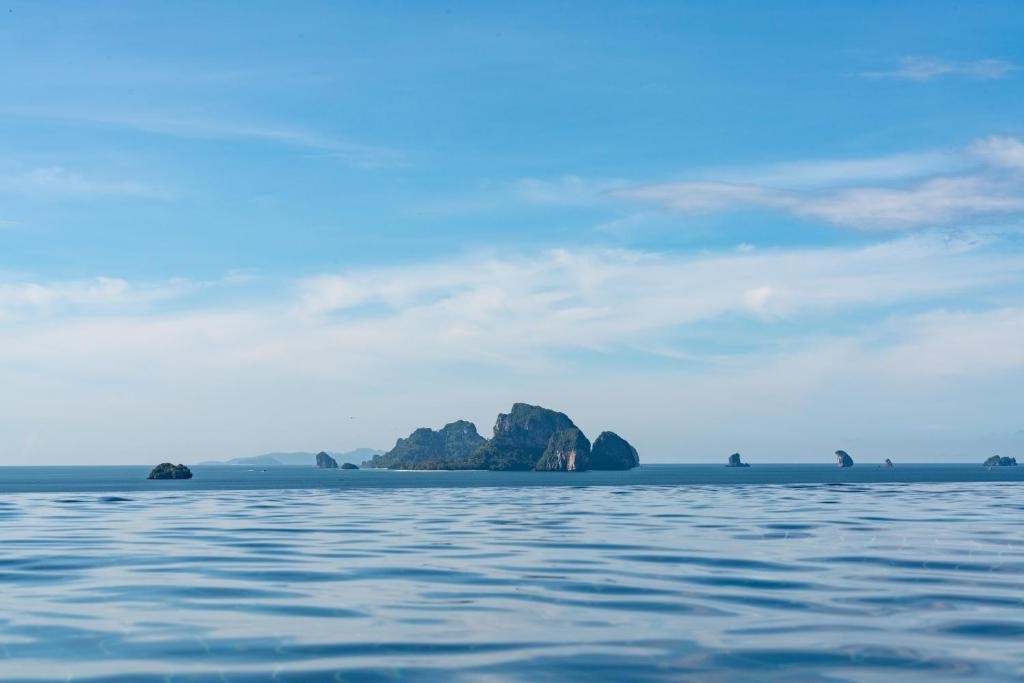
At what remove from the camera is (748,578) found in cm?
3838

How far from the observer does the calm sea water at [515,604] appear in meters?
23.6

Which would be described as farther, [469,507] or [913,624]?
[469,507]

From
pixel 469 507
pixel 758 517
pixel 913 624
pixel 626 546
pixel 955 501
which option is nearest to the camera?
pixel 913 624

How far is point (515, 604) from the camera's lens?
32.3 m

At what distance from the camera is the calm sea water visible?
23.6m

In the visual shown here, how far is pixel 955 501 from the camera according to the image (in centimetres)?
10700

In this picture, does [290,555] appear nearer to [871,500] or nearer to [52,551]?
[52,551]

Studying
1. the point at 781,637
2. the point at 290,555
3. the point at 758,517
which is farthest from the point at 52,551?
the point at 758,517

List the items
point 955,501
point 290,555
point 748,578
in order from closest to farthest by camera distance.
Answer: point 748,578 < point 290,555 < point 955,501

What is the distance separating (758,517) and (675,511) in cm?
1153

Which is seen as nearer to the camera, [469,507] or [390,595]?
[390,595]

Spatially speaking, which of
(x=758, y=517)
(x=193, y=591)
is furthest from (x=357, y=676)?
(x=758, y=517)

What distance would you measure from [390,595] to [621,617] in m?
8.34

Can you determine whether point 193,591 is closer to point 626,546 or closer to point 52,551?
point 52,551
